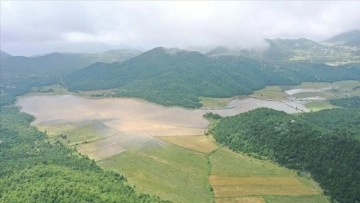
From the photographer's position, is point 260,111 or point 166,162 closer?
point 166,162

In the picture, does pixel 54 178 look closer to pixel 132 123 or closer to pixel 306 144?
pixel 306 144

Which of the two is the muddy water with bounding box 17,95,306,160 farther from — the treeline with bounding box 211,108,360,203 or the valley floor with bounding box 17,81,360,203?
the treeline with bounding box 211,108,360,203

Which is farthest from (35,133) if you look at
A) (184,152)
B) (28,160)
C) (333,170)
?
(333,170)

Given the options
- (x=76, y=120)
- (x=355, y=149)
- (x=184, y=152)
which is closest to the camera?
(x=355, y=149)

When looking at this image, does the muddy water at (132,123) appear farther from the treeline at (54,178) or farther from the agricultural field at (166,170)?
the treeline at (54,178)

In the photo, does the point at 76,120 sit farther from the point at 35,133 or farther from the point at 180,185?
the point at 180,185

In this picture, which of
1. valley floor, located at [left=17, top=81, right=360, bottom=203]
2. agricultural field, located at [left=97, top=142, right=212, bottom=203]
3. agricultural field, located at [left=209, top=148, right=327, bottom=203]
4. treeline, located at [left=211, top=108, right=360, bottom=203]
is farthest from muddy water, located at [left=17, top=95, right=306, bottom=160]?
agricultural field, located at [left=209, top=148, right=327, bottom=203]
